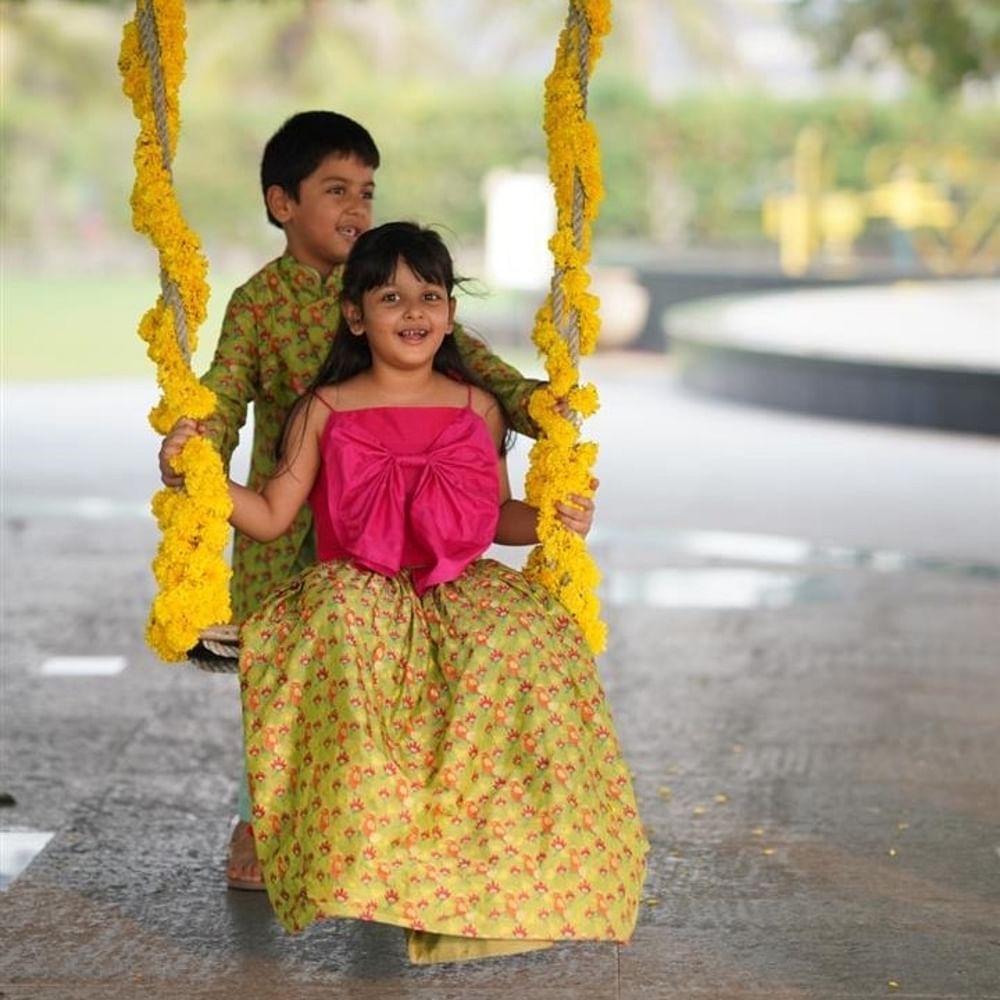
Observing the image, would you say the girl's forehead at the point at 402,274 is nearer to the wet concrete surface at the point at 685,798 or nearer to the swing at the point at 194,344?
the swing at the point at 194,344

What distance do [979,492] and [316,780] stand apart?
718 cm

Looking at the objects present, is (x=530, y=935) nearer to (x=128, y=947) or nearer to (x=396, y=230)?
(x=128, y=947)

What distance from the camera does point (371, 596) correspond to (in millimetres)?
3832

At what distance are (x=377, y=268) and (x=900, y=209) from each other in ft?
65.8

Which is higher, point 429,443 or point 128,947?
point 429,443

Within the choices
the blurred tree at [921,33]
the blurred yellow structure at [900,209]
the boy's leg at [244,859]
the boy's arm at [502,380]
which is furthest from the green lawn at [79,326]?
the boy's arm at [502,380]

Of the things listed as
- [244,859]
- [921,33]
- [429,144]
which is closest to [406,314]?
[244,859]

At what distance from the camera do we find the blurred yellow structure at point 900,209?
23.7m

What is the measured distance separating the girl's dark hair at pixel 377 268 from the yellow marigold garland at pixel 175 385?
25 cm

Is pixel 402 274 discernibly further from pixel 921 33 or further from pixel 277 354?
pixel 921 33

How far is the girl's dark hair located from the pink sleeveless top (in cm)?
8

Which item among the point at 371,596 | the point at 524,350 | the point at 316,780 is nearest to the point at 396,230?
the point at 371,596

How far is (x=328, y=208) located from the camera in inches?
168

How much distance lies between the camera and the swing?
381 cm
